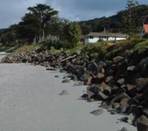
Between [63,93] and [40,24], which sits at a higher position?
[40,24]

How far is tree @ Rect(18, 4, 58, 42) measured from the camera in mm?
94562

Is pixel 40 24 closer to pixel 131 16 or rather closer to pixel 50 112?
pixel 131 16

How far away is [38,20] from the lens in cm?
9456

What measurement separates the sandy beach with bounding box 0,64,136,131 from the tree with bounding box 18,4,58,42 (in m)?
73.3

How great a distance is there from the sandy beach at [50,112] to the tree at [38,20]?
73320 mm

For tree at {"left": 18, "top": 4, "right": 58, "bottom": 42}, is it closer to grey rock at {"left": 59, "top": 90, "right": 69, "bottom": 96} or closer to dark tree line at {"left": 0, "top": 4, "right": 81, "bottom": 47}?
dark tree line at {"left": 0, "top": 4, "right": 81, "bottom": 47}

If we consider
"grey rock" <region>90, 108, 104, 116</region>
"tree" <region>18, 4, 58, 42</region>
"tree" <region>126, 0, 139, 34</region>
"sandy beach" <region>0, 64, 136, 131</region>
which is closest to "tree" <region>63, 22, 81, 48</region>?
"tree" <region>126, 0, 139, 34</region>

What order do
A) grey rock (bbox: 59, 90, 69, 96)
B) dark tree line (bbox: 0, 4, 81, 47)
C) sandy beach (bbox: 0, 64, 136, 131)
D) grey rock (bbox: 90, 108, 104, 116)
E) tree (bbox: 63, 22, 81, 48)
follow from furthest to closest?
dark tree line (bbox: 0, 4, 81, 47)
tree (bbox: 63, 22, 81, 48)
grey rock (bbox: 59, 90, 69, 96)
grey rock (bbox: 90, 108, 104, 116)
sandy beach (bbox: 0, 64, 136, 131)

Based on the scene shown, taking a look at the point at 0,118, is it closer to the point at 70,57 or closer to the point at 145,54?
the point at 145,54

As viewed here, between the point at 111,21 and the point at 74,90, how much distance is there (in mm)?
111880

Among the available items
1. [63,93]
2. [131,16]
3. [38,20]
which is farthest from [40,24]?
[63,93]

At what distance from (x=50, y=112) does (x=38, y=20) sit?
A: 80315mm

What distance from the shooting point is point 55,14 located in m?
95.1

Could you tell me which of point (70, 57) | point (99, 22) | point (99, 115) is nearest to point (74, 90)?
point (99, 115)
